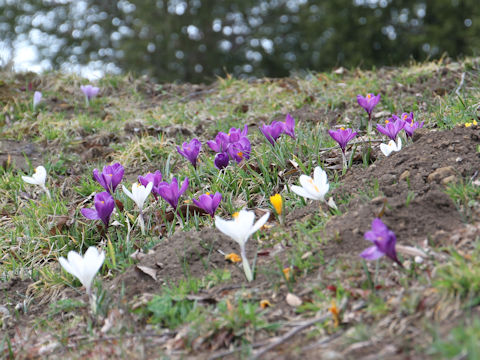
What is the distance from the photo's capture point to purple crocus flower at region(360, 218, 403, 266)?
1.97 m

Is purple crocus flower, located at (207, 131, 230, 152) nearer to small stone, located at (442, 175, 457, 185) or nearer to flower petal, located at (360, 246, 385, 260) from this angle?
small stone, located at (442, 175, 457, 185)

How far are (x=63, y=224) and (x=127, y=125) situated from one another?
1.96 meters

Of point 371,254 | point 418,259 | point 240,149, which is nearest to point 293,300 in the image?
point 371,254

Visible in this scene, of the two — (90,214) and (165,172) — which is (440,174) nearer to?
(90,214)

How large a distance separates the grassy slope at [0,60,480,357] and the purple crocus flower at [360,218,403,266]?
171mm

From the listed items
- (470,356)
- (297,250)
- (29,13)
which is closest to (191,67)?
(29,13)

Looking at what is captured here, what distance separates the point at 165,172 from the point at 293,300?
6.23 feet

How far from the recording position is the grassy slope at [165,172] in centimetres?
213

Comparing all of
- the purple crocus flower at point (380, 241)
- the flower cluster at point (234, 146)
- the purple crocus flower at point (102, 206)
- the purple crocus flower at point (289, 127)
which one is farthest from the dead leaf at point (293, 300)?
the purple crocus flower at point (289, 127)

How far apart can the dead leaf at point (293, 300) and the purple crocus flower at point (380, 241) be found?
31 cm

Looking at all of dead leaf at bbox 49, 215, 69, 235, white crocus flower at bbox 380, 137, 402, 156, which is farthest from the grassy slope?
white crocus flower at bbox 380, 137, 402, 156

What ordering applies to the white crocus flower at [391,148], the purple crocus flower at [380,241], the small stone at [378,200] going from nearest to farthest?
1. the purple crocus flower at [380,241]
2. the small stone at [378,200]
3. the white crocus flower at [391,148]

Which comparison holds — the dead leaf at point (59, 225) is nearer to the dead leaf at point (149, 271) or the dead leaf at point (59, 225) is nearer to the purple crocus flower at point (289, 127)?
the dead leaf at point (149, 271)

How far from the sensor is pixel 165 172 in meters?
3.80
